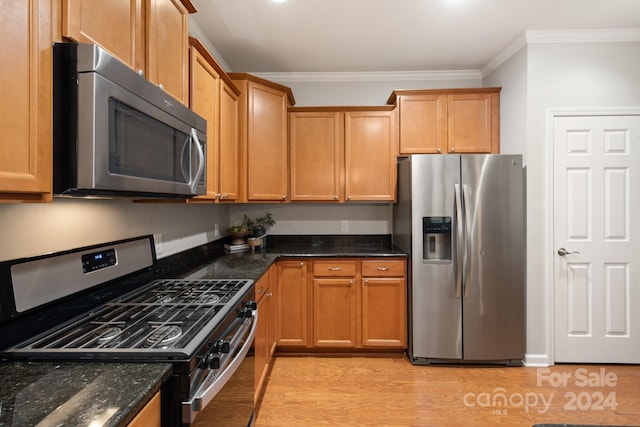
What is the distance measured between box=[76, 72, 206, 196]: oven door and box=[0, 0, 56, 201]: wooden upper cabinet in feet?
0.25

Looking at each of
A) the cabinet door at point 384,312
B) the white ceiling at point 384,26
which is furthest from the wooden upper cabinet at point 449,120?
the cabinet door at point 384,312

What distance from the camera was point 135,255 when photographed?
65.6 inches

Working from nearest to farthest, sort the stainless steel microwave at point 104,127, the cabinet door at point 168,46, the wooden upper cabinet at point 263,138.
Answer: the stainless steel microwave at point 104,127 → the cabinet door at point 168,46 → the wooden upper cabinet at point 263,138

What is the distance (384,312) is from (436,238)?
2.59 ft

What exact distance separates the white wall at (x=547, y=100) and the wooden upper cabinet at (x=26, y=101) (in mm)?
3000

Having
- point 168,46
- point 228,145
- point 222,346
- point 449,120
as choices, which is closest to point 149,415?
point 222,346

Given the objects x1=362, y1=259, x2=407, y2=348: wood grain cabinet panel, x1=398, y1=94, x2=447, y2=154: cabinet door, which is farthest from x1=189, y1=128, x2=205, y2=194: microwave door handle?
x1=398, y1=94, x2=447, y2=154: cabinet door

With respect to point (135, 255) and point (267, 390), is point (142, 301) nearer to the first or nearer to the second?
point (135, 255)

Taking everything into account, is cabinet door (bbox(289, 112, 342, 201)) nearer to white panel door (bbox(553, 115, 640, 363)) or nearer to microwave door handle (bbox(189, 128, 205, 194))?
microwave door handle (bbox(189, 128, 205, 194))

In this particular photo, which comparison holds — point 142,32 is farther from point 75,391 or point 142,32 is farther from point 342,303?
point 342,303

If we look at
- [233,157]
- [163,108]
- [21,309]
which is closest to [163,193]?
[163,108]

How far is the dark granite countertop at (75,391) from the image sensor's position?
649 mm

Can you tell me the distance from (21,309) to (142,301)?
0.45m

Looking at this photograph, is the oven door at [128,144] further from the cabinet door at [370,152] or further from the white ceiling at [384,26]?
the cabinet door at [370,152]
